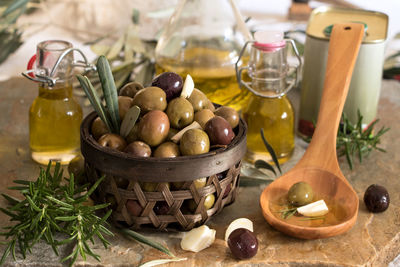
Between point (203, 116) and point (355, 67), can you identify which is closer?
point (203, 116)

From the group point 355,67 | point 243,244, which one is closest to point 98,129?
point 243,244

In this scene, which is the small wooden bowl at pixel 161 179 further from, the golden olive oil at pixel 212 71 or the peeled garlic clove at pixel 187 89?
the golden olive oil at pixel 212 71

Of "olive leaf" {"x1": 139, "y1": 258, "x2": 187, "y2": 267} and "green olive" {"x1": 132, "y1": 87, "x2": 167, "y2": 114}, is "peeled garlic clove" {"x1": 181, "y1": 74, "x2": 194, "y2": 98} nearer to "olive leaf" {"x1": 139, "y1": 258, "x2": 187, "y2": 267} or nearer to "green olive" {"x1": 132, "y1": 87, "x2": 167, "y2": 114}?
"green olive" {"x1": 132, "y1": 87, "x2": 167, "y2": 114}

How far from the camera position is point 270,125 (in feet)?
3.23

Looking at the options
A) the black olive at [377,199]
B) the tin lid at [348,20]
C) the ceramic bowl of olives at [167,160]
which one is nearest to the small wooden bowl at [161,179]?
the ceramic bowl of olives at [167,160]

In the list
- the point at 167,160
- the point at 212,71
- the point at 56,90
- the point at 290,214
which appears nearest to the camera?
the point at 167,160

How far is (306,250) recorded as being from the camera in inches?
30.4

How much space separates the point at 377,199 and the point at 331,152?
0.11 metres

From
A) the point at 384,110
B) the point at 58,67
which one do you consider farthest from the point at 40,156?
the point at 384,110

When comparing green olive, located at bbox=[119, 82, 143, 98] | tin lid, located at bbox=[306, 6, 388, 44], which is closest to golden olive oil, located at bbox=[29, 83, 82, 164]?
green olive, located at bbox=[119, 82, 143, 98]

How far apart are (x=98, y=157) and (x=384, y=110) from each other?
0.74 m

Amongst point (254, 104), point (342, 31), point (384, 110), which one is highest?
point (342, 31)

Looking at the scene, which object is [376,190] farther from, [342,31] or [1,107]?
[1,107]

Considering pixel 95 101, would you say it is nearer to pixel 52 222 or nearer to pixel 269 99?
pixel 52 222
